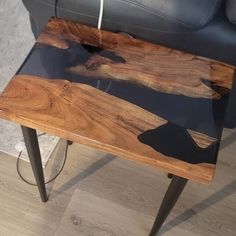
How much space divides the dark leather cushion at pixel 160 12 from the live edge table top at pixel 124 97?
0.36 ft

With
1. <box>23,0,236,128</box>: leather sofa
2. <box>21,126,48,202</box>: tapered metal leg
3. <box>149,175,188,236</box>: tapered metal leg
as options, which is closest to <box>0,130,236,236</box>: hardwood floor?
<box>21,126,48,202</box>: tapered metal leg

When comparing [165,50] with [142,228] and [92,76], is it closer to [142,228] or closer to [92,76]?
[92,76]

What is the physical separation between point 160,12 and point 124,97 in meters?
0.30

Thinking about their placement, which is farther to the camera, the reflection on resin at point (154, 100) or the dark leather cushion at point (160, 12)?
the dark leather cushion at point (160, 12)

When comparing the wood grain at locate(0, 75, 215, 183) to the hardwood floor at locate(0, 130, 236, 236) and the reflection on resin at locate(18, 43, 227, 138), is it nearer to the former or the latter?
the reflection on resin at locate(18, 43, 227, 138)

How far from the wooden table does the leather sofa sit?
4.5 inches

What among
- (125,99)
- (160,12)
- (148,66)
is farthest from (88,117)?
(160,12)

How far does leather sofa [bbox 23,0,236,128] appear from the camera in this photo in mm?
848

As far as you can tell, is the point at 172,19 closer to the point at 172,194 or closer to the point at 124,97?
the point at 124,97

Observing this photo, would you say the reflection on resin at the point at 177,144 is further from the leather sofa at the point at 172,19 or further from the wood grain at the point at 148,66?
the leather sofa at the point at 172,19

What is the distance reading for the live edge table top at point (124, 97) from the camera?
2.07 ft

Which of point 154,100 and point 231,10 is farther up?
point 231,10

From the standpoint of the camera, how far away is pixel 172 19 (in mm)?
857

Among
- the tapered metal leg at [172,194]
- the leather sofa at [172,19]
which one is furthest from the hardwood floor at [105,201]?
the leather sofa at [172,19]
